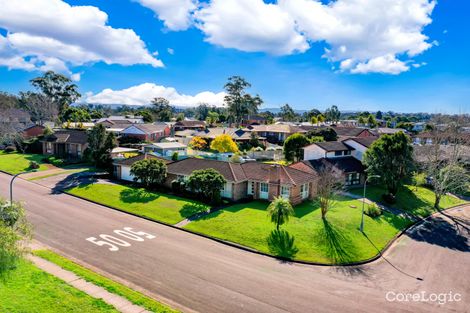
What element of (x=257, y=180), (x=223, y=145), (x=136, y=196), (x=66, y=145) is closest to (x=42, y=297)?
(x=136, y=196)

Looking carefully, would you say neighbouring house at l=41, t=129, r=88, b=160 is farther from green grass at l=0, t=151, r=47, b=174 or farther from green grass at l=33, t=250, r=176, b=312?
green grass at l=33, t=250, r=176, b=312

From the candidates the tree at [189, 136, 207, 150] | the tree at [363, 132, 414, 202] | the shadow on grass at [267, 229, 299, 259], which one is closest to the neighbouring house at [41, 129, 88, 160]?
the tree at [189, 136, 207, 150]

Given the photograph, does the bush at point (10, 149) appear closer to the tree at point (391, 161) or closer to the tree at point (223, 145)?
the tree at point (223, 145)

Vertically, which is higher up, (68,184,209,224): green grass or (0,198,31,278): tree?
(0,198,31,278): tree

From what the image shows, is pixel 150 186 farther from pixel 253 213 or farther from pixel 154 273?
pixel 154 273

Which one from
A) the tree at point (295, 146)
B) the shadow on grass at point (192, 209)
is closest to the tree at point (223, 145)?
the tree at point (295, 146)

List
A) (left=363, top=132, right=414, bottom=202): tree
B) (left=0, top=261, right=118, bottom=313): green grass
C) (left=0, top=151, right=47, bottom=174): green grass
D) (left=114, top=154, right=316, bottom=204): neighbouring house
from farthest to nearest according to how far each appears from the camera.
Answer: (left=0, top=151, right=47, bottom=174): green grass → (left=363, top=132, right=414, bottom=202): tree → (left=114, top=154, right=316, bottom=204): neighbouring house → (left=0, top=261, right=118, bottom=313): green grass
